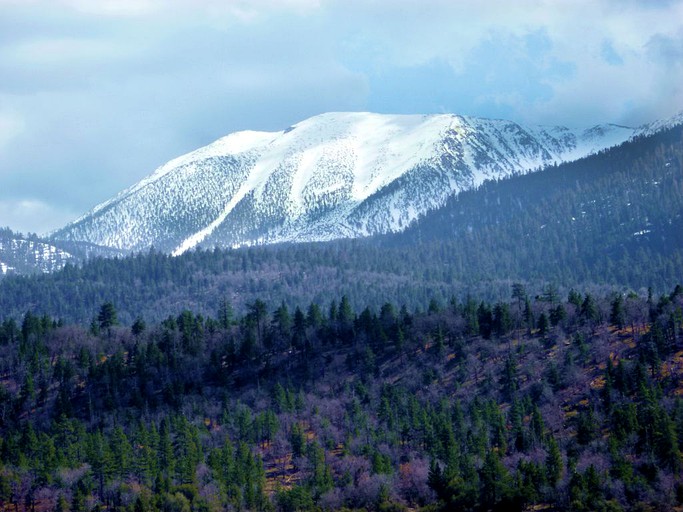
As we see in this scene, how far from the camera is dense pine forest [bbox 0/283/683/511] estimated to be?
132m

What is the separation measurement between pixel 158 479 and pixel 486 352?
68126 millimetres

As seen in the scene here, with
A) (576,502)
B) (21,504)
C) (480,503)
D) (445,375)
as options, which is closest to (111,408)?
(21,504)

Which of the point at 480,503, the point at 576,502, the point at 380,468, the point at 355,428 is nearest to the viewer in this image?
the point at 576,502

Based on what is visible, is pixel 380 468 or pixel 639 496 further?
pixel 380 468

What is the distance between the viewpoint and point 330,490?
136250 millimetres

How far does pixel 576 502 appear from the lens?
395ft

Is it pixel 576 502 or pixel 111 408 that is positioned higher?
pixel 111 408

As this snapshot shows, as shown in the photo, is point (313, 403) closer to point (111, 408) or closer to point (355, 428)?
point (355, 428)

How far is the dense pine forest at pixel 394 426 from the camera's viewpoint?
13175 cm

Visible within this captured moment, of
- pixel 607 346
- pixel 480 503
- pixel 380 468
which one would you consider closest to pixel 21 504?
pixel 380 468

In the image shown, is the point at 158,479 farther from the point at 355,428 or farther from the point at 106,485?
the point at 355,428

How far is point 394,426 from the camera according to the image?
16162 cm

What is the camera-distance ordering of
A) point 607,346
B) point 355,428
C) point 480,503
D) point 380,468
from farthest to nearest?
point 607,346, point 355,428, point 380,468, point 480,503

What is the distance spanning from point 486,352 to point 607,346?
2070 centimetres
